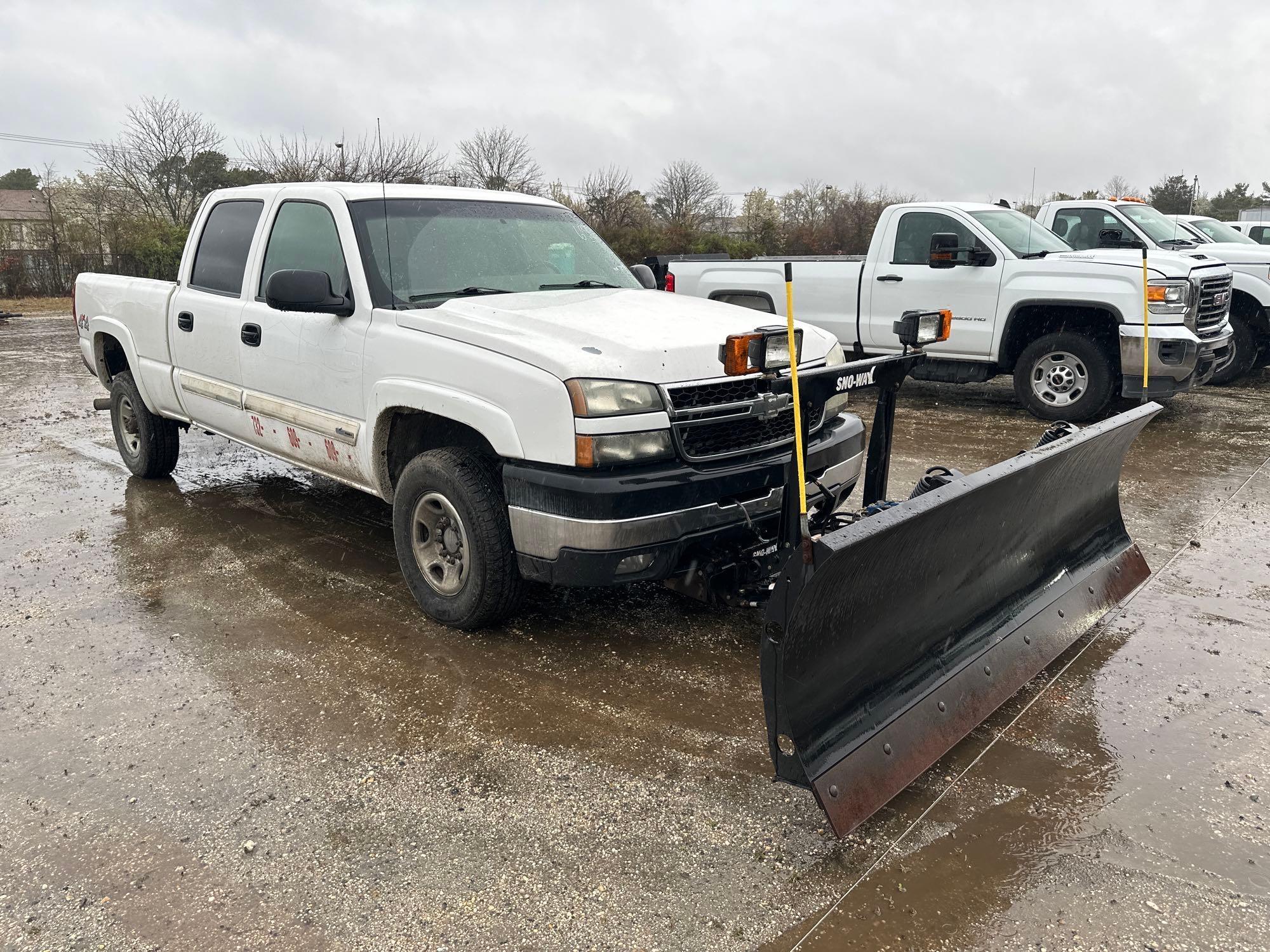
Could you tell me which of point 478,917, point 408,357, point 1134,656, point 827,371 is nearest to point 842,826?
point 478,917

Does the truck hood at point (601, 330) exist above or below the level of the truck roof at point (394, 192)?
below

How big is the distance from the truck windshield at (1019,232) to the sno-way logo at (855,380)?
20.7ft

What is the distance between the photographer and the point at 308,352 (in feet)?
15.3

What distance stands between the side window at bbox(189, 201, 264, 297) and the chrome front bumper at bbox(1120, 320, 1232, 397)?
23.0ft

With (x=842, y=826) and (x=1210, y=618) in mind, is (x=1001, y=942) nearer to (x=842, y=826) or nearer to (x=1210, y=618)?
(x=842, y=826)

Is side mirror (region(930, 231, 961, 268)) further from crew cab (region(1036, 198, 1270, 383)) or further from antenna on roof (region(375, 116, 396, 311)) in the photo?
antenna on roof (region(375, 116, 396, 311))

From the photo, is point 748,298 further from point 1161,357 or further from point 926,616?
point 926,616

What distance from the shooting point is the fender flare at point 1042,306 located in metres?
8.52

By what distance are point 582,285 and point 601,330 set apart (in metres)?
1.20

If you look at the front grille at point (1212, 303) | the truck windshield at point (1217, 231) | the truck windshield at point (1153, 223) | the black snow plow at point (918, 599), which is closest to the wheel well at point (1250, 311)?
the truck windshield at point (1153, 223)

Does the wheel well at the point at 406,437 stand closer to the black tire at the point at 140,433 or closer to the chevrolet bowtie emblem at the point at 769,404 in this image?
the chevrolet bowtie emblem at the point at 769,404

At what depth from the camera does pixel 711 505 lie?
12.0 ft

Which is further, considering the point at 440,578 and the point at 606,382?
the point at 440,578

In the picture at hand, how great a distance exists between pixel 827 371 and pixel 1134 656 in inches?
75.7
